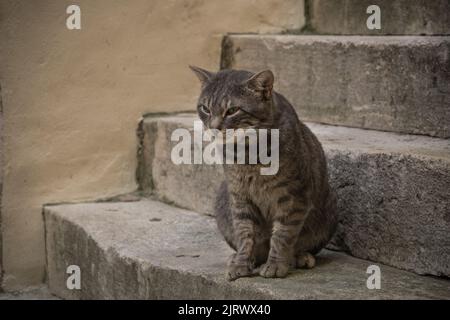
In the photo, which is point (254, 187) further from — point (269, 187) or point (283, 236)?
point (283, 236)

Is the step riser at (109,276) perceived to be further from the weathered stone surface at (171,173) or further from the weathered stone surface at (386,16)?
the weathered stone surface at (386,16)

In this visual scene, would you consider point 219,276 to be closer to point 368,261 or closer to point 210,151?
point 368,261

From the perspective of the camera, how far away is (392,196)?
3.40m

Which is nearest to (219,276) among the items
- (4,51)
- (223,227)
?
(223,227)

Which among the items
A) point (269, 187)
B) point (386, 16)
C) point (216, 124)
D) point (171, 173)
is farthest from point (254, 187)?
point (386, 16)

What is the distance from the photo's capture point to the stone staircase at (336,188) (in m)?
3.23

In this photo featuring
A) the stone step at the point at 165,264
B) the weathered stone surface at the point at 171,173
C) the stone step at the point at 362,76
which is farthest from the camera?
the weathered stone surface at the point at 171,173

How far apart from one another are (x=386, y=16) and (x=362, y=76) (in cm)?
45

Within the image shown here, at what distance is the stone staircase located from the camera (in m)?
3.23

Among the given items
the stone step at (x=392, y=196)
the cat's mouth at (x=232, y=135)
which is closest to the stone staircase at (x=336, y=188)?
the stone step at (x=392, y=196)

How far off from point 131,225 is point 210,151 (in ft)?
1.87

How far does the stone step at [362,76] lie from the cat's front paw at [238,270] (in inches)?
45.5

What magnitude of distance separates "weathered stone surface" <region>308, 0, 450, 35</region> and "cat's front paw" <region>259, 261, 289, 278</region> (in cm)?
160

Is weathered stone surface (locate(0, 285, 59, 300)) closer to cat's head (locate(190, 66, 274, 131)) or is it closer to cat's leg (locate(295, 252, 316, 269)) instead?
cat's leg (locate(295, 252, 316, 269))
